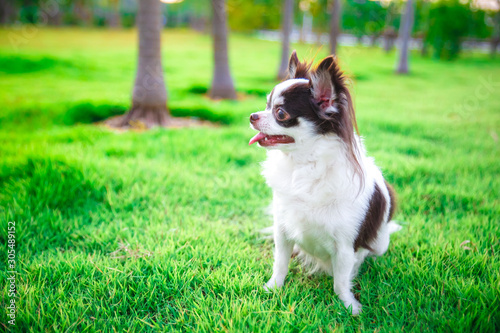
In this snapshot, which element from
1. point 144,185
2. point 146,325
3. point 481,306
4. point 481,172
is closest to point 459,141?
point 481,172

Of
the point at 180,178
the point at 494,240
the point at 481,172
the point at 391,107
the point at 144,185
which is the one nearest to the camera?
the point at 494,240

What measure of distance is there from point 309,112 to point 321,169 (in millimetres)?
353

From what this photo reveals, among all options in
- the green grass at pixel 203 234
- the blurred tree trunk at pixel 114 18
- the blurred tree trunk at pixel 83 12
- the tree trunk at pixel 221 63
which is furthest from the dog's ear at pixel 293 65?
the blurred tree trunk at pixel 114 18

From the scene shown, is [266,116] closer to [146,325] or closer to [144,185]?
[146,325]

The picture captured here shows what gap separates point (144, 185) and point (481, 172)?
4249mm

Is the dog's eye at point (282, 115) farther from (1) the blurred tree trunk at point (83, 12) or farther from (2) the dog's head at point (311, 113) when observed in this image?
(1) the blurred tree trunk at point (83, 12)

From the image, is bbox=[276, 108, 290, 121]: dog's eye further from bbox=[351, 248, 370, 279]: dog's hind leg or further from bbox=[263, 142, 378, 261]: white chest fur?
bbox=[351, 248, 370, 279]: dog's hind leg

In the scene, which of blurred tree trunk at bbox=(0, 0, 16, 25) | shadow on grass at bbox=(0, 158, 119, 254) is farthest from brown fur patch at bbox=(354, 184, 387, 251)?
blurred tree trunk at bbox=(0, 0, 16, 25)

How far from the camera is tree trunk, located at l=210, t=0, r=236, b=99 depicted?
729cm

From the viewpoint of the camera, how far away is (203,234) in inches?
106

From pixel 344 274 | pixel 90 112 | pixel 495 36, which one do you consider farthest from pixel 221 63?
pixel 495 36

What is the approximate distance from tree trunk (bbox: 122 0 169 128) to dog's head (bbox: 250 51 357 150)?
4.00 m

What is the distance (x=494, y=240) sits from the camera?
8.68 ft

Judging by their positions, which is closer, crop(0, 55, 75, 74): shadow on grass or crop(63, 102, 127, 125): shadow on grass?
crop(63, 102, 127, 125): shadow on grass
